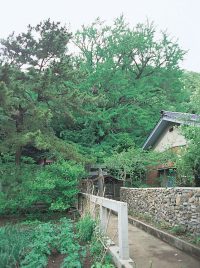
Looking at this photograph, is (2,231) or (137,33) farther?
(137,33)

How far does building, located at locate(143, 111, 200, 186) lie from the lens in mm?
16922

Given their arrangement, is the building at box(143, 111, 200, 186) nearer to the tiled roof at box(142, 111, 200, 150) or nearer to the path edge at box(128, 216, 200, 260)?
the tiled roof at box(142, 111, 200, 150)

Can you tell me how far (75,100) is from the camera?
1530cm

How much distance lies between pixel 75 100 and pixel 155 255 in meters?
9.98

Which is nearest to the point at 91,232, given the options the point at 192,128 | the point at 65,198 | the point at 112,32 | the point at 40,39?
the point at 192,128

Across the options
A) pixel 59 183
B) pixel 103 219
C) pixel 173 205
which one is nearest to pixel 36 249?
pixel 103 219

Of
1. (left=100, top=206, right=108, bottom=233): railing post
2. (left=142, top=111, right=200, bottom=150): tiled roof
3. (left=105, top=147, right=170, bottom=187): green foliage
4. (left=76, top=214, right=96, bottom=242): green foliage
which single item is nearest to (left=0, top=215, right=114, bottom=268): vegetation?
(left=76, top=214, right=96, bottom=242): green foliage

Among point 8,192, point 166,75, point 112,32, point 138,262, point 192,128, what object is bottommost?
point 138,262

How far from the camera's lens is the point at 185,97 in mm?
26391

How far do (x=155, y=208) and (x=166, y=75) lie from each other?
17.2m

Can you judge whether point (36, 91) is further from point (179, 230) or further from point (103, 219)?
point (179, 230)

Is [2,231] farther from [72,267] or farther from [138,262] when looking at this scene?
[138,262]

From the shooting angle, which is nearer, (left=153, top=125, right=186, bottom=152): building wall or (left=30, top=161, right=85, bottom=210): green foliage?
(left=30, top=161, right=85, bottom=210): green foliage

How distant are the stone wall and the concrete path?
81cm
